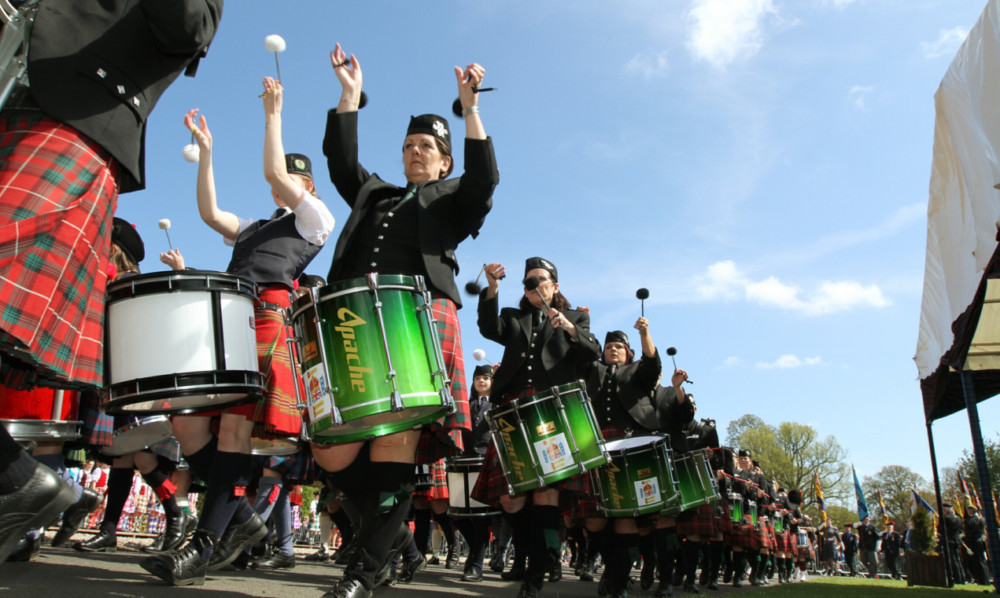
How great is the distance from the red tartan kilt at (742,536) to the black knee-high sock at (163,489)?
23.3ft

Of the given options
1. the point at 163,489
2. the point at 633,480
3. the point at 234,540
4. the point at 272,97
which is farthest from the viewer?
the point at 163,489

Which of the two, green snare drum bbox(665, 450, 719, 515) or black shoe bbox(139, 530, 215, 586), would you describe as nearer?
black shoe bbox(139, 530, 215, 586)

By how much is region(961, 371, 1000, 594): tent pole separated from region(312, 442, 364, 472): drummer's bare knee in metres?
8.28

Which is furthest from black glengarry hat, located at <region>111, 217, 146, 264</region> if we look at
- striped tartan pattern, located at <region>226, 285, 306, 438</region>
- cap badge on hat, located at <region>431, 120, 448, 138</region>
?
cap badge on hat, located at <region>431, 120, 448, 138</region>

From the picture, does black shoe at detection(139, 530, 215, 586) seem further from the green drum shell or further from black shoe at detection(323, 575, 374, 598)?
the green drum shell

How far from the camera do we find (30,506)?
1.80m

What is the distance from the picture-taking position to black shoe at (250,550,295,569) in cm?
530

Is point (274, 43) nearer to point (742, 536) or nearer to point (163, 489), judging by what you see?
point (163, 489)

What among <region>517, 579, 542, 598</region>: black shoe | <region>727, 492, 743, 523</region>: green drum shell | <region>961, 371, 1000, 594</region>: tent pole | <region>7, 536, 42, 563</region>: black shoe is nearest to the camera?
<region>7, 536, 42, 563</region>: black shoe

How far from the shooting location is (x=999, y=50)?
6.19 meters

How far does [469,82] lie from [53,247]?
185 centimetres

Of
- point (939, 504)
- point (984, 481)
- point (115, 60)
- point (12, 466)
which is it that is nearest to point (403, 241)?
point (115, 60)

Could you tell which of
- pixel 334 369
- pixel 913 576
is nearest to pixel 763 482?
Result: pixel 913 576

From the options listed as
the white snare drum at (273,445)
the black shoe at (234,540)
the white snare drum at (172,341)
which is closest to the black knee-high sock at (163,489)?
the white snare drum at (273,445)
